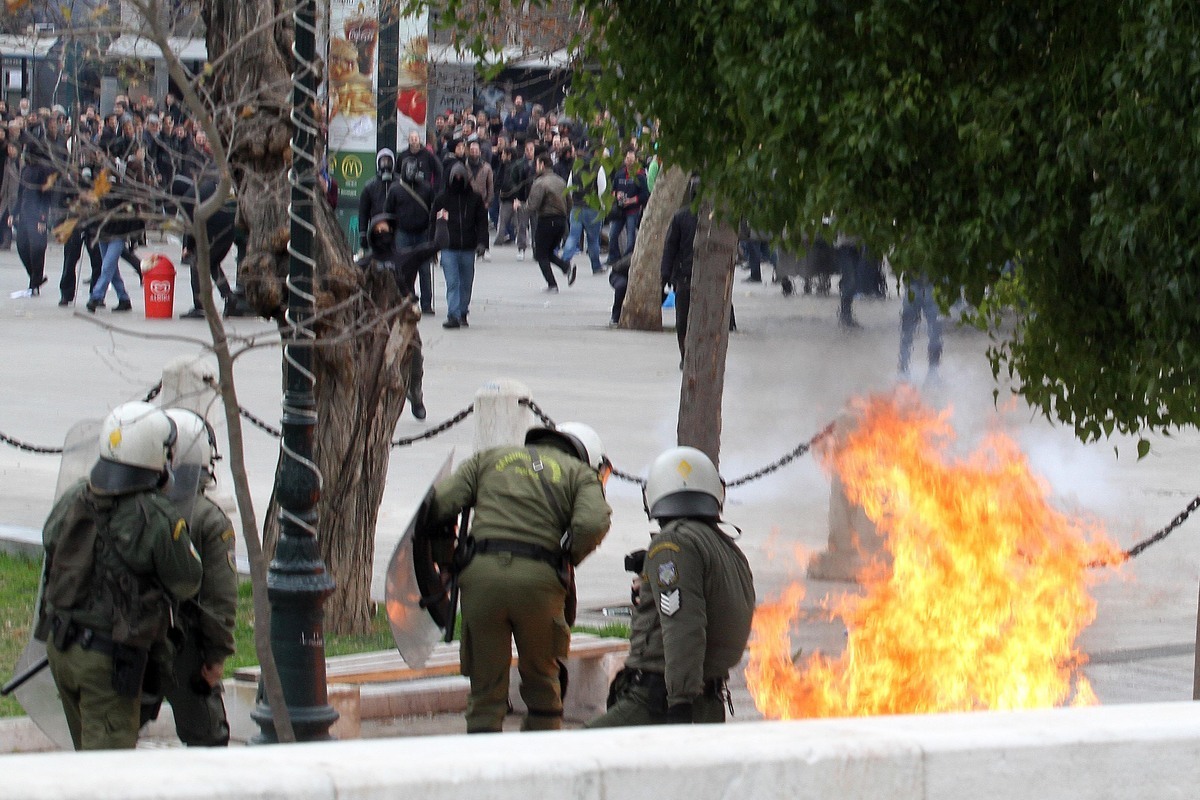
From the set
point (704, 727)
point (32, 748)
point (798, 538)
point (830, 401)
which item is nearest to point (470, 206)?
point (830, 401)

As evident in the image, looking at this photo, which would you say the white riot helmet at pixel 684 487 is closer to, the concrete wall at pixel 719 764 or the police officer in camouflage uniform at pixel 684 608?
the police officer in camouflage uniform at pixel 684 608

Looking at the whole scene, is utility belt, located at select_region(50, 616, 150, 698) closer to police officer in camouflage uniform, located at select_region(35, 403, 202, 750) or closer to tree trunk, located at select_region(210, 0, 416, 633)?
police officer in camouflage uniform, located at select_region(35, 403, 202, 750)

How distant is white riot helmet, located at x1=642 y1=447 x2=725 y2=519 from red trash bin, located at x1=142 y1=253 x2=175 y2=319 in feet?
42.3

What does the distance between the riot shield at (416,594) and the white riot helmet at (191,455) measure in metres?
0.86

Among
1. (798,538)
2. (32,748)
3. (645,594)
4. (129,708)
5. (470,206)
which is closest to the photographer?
(129,708)

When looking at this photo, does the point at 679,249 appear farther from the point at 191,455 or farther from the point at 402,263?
the point at 191,455

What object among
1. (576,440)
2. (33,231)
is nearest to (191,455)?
(576,440)

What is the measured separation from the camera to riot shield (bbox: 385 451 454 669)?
256 inches

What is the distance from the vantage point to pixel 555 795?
120 inches

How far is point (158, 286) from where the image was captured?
18031 mm

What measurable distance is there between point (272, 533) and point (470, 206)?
33.3 feet

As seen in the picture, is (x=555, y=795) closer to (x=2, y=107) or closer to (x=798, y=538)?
(x=798, y=538)

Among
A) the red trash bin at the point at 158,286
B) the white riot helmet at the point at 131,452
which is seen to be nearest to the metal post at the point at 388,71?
the red trash bin at the point at 158,286

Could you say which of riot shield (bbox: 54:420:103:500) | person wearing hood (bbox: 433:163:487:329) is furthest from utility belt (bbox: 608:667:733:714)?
person wearing hood (bbox: 433:163:487:329)
